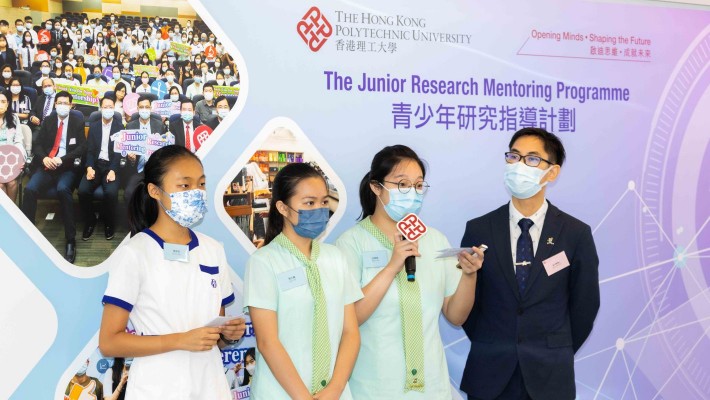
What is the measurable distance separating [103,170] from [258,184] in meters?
0.76

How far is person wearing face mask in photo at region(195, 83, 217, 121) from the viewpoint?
138 inches

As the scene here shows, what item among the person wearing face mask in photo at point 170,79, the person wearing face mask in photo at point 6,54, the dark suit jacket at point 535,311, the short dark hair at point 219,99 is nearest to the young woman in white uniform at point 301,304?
the dark suit jacket at point 535,311

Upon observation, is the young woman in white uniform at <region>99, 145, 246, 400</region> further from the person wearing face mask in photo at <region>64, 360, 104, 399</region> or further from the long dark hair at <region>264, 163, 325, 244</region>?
the person wearing face mask in photo at <region>64, 360, 104, 399</region>

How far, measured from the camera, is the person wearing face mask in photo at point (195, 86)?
3.51 m

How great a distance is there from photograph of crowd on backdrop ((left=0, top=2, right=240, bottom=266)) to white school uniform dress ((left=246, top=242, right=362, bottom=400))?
103cm

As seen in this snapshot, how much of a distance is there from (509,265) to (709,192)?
7.37 feet

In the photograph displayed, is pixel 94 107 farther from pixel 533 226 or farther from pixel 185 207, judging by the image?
pixel 533 226

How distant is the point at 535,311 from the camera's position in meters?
3.01

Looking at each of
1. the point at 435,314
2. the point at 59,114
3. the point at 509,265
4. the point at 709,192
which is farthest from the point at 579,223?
the point at 59,114

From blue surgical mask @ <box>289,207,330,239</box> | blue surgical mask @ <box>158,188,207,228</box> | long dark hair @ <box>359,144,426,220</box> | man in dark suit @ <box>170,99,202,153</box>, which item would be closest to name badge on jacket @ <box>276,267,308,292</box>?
blue surgical mask @ <box>289,207,330,239</box>

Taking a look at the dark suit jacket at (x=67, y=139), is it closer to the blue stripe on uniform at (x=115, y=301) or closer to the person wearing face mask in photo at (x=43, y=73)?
the person wearing face mask in photo at (x=43, y=73)

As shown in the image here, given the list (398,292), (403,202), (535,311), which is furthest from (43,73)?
(535,311)

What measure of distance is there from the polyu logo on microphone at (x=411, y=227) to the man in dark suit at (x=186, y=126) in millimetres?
1269

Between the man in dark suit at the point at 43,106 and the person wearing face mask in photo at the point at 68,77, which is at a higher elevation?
the person wearing face mask in photo at the point at 68,77
